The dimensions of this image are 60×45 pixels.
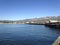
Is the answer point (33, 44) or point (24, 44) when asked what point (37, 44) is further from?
point (24, 44)

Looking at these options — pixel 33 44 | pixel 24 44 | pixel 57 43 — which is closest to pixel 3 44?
pixel 24 44

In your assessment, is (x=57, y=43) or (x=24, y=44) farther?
(x=24, y=44)

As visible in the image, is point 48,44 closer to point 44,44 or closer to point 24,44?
point 44,44

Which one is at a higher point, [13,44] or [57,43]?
[57,43]

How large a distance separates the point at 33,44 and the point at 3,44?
6.29 m

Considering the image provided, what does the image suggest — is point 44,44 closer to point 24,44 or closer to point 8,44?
point 24,44

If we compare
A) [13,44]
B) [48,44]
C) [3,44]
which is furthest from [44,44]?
[3,44]

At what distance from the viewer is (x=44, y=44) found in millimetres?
22969

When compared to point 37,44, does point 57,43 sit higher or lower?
higher

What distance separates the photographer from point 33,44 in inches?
904

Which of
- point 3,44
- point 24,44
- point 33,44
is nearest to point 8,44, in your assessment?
point 3,44

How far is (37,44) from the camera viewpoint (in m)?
23.0

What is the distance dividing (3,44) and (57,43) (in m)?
13.0

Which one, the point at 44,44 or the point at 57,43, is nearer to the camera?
the point at 57,43
